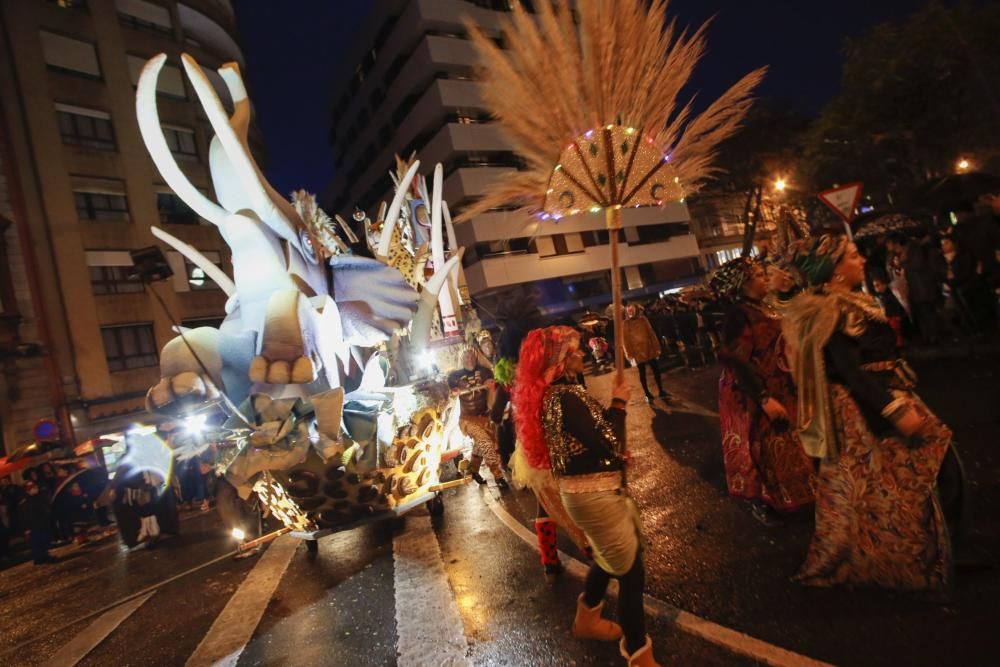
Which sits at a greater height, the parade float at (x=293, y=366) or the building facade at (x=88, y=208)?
the building facade at (x=88, y=208)

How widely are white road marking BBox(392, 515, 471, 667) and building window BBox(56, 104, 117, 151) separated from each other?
2524 centimetres

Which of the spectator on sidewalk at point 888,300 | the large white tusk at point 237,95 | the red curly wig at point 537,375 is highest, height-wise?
the large white tusk at point 237,95

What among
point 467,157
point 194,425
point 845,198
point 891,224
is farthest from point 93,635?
point 467,157

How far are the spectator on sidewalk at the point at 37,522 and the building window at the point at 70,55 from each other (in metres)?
21.2

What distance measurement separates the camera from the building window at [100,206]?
21.2 m

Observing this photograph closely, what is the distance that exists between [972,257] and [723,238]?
38358 millimetres

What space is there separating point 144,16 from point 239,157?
28.1 meters

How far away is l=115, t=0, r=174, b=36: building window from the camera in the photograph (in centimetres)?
2380

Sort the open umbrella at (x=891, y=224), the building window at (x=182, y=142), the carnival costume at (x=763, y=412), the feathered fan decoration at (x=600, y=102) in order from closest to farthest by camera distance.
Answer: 1. the feathered fan decoration at (x=600, y=102)
2. the carnival costume at (x=763, y=412)
3. the open umbrella at (x=891, y=224)
4. the building window at (x=182, y=142)

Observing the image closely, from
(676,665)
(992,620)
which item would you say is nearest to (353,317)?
(676,665)

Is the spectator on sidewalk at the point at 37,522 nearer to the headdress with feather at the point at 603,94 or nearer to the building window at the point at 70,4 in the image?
the headdress with feather at the point at 603,94

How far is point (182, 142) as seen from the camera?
24672 mm

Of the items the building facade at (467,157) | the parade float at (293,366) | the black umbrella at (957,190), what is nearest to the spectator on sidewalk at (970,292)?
the black umbrella at (957,190)

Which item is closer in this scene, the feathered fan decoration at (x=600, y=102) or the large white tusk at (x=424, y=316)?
the feathered fan decoration at (x=600, y=102)
